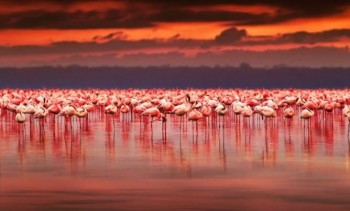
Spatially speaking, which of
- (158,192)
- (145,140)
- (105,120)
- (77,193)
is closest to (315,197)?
(158,192)

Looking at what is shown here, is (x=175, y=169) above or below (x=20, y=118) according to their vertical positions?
below

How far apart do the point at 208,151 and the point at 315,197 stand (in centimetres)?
752

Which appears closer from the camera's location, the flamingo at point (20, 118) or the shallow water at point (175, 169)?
the shallow water at point (175, 169)

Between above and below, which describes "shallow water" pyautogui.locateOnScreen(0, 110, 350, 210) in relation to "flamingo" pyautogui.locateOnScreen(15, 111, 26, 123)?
below

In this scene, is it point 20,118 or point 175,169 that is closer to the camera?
point 175,169

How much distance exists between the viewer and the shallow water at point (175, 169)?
13.3 m

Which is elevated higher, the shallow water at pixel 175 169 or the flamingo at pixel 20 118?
the flamingo at pixel 20 118

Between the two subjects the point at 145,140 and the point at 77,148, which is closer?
Result: the point at 77,148

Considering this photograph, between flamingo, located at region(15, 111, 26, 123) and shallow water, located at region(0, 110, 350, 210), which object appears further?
flamingo, located at region(15, 111, 26, 123)

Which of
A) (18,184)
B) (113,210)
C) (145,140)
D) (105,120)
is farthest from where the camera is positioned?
(105,120)

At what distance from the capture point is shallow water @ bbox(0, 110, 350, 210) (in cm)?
1329

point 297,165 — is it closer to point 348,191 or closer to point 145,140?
point 348,191

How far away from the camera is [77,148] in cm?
2198

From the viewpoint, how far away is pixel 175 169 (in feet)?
56.5
